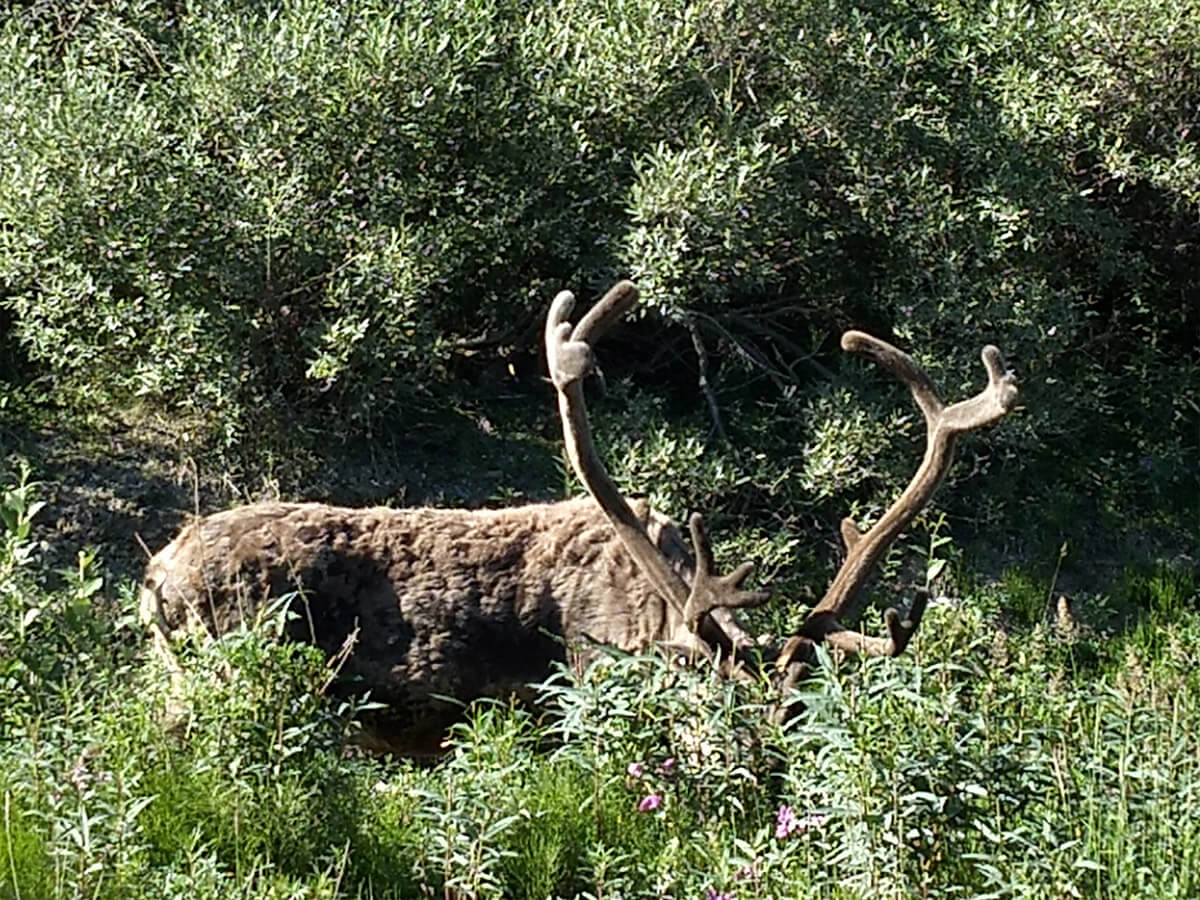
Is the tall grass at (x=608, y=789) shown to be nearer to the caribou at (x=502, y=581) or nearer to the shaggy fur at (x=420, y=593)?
the caribou at (x=502, y=581)

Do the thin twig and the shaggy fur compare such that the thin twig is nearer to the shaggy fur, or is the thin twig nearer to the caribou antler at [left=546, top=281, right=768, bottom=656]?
the shaggy fur

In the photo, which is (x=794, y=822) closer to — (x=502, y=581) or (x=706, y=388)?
(x=502, y=581)

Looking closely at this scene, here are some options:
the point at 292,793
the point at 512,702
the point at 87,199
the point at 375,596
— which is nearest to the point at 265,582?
the point at 375,596

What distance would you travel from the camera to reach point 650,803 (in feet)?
18.2

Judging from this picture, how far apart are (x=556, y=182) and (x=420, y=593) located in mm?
3007

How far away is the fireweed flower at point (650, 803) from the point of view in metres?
5.55

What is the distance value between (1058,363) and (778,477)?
2.18m

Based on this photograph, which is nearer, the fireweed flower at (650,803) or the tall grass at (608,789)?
the tall grass at (608,789)

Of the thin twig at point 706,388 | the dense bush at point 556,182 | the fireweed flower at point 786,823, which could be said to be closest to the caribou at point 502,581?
the fireweed flower at point 786,823

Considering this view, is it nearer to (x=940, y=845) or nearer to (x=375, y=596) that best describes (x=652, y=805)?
(x=940, y=845)

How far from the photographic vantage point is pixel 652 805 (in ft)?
18.2

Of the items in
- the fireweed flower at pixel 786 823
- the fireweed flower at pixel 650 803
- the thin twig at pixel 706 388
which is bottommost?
the fireweed flower at pixel 650 803

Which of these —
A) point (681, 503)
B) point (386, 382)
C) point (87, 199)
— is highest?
point (87, 199)

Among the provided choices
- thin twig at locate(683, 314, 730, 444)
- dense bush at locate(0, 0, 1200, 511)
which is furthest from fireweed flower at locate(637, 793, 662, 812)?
thin twig at locate(683, 314, 730, 444)
